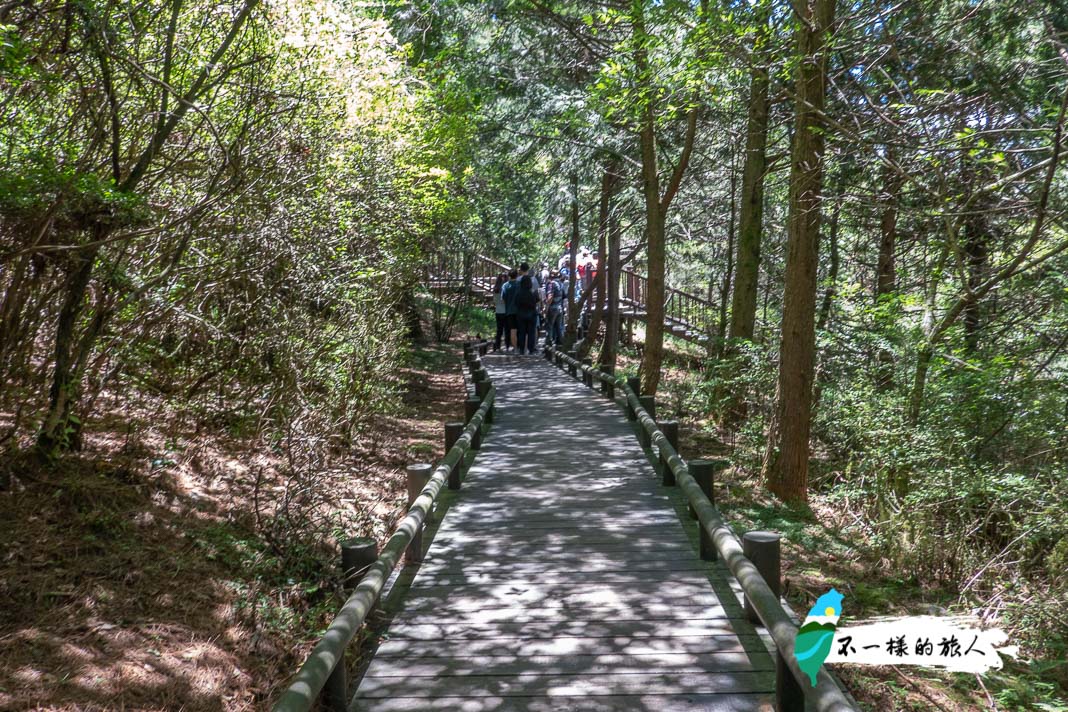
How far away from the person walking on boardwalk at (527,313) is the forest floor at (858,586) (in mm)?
8446

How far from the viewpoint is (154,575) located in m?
6.04

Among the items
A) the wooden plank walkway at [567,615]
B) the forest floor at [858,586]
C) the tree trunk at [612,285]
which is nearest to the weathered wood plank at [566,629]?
the wooden plank walkway at [567,615]

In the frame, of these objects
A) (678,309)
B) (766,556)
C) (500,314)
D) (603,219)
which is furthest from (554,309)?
(766,556)

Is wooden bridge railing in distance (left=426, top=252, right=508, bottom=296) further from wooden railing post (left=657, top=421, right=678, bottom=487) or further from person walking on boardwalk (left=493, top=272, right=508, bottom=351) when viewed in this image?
wooden railing post (left=657, top=421, right=678, bottom=487)

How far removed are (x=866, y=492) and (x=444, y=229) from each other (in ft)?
41.0

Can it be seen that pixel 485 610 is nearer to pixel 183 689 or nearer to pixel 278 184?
pixel 183 689

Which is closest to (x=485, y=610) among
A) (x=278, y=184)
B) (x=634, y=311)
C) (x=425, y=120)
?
(x=278, y=184)

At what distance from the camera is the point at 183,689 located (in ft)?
16.0

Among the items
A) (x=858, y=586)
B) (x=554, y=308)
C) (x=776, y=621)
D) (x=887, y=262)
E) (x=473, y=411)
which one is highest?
(x=887, y=262)

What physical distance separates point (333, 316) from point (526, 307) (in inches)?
476

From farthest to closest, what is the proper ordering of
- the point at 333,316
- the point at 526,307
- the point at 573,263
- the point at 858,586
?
the point at 573,263, the point at 526,307, the point at 333,316, the point at 858,586

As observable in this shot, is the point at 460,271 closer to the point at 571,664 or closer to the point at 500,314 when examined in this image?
the point at 500,314

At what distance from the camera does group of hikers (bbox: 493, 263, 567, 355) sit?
22.0 metres

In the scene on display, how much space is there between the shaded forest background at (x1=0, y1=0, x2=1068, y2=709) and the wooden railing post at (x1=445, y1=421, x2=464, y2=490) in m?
0.90
